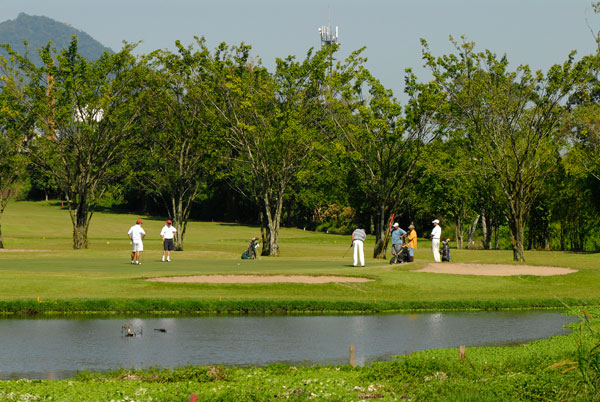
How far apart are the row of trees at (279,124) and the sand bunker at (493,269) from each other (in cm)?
768

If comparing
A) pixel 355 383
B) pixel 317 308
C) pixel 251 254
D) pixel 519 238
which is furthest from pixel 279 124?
pixel 355 383

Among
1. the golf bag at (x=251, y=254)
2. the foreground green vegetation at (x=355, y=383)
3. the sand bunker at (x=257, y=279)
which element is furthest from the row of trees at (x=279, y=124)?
the foreground green vegetation at (x=355, y=383)

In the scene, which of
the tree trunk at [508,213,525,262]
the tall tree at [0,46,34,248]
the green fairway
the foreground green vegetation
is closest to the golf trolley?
the green fairway

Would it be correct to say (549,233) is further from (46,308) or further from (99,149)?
(46,308)

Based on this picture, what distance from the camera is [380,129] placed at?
49.0 meters

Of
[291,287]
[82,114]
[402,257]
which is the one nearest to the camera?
[291,287]

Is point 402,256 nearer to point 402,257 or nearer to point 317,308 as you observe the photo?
point 402,257

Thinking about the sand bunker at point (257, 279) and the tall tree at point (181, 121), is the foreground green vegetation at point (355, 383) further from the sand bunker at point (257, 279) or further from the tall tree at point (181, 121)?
the tall tree at point (181, 121)

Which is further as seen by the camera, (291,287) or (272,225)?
(272,225)

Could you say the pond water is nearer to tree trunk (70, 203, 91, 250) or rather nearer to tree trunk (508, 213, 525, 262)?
tree trunk (508, 213, 525, 262)

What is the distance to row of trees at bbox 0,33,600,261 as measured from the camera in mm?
45906

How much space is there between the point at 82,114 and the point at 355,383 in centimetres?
4466

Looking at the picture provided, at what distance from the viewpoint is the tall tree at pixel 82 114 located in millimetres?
52969

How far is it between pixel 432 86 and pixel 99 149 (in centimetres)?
2373
